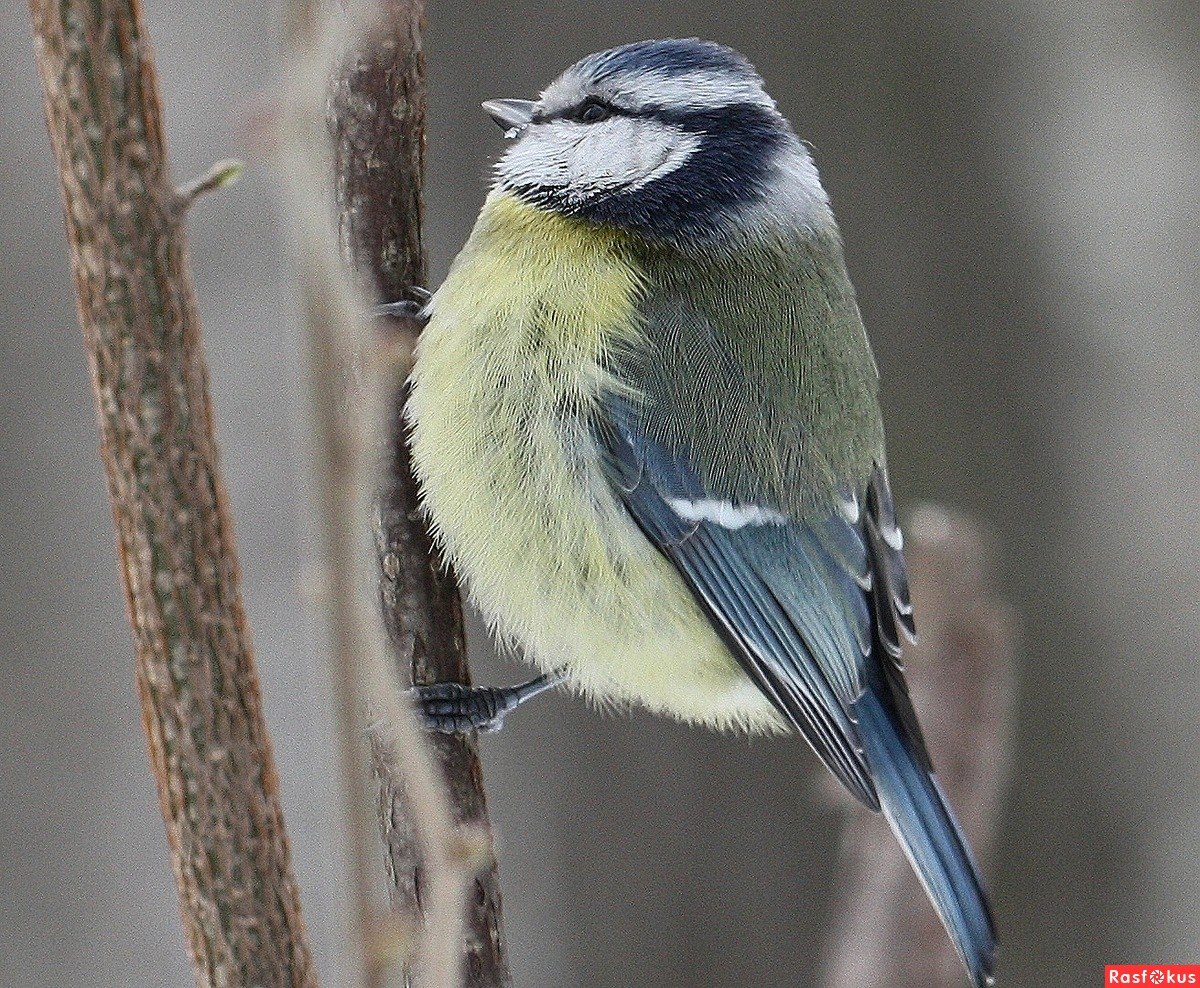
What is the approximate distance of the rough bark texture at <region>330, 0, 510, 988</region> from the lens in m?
1.42

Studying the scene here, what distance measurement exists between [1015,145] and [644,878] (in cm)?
209

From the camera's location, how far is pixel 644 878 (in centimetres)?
330

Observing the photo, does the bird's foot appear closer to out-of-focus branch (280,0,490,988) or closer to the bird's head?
the bird's head

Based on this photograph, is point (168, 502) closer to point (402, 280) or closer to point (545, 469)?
point (402, 280)

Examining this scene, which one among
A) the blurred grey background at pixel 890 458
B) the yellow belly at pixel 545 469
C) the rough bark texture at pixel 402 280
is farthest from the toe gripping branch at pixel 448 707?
the blurred grey background at pixel 890 458

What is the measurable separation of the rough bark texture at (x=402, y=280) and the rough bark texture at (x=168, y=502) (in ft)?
1.18

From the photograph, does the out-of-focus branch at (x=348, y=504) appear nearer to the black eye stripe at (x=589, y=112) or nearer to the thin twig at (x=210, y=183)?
the thin twig at (x=210, y=183)

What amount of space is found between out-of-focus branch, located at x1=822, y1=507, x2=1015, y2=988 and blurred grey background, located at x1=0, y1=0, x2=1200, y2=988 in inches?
43.2

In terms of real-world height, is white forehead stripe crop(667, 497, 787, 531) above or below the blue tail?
above

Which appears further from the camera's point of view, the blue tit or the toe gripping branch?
the blue tit

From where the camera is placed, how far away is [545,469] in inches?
70.0

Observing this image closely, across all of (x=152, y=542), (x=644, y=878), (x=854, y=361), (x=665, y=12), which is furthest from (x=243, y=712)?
(x=665, y=12)

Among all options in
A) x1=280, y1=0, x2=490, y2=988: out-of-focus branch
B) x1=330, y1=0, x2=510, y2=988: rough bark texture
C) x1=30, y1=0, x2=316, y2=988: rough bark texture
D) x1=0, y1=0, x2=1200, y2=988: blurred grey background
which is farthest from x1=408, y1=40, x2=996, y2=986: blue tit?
x1=0, y1=0, x2=1200, y2=988: blurred grey background

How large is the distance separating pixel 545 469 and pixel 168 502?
0.85 meters
